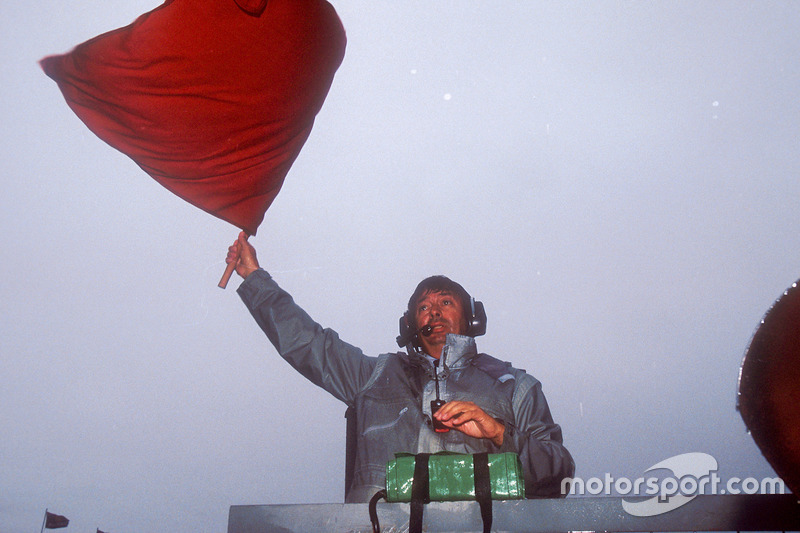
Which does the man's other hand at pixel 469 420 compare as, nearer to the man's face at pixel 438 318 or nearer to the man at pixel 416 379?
the man at pixel 416 379

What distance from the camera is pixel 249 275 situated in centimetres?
359

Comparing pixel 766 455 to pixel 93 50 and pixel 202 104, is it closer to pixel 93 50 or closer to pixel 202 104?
pixel 202 104

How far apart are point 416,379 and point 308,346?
634 millimetres

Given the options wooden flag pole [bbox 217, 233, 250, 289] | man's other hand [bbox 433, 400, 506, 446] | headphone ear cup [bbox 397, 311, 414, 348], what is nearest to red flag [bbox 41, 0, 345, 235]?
wooden flag pole [bbox 217, 233, 250, 289]

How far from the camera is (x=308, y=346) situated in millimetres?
3363

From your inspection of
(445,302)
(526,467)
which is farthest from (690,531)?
(445,302)

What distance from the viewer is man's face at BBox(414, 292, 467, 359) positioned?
3.40 meters

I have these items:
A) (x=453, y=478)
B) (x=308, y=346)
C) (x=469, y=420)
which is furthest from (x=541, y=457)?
(x=308, y=346)

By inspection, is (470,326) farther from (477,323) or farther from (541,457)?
(541,457)

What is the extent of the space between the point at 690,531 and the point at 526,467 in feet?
2.53

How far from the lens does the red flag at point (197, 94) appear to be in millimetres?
4711

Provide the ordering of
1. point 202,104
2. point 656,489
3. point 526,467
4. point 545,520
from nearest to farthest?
point 545,520, point 656,489, point 526,467, point 202,104

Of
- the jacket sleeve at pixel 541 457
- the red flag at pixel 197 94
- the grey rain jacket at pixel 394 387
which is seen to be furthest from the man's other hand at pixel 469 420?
the red flag at pixel 197 94

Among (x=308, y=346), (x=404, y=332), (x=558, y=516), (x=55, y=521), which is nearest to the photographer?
(x=558, y=516)
